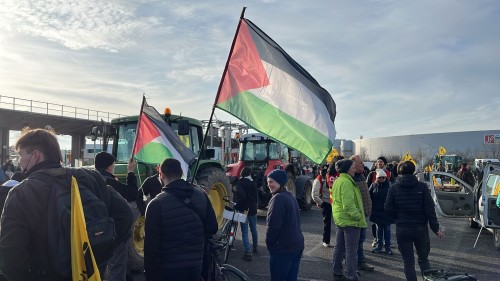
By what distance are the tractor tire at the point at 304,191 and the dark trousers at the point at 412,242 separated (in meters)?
8.65

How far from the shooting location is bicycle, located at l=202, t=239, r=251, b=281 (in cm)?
436

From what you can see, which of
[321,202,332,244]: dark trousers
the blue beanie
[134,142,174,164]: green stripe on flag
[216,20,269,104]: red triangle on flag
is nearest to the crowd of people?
the blue beanie

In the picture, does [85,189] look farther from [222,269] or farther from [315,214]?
[315,214]

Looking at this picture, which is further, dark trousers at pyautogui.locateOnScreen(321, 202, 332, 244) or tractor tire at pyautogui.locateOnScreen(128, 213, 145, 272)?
dark trousers at pyautogui.locateOnScreen(321, 202, 332, 244)

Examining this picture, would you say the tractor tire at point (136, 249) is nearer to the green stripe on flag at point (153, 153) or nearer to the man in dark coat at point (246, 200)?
the green stripe on flag at point (153, 153)

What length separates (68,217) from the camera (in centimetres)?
244

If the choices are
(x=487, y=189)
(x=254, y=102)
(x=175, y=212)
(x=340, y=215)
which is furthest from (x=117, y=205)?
(x=487, y=189)

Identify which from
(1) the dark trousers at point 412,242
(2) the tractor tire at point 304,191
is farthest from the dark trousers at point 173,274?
(2) the tractor tire at point 304,191

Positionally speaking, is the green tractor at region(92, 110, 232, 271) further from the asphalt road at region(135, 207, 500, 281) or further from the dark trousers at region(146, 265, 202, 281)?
the dark trousers at region(146, 265, 202, 281)

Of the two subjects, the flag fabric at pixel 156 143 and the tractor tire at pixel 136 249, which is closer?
the flag fabric at pixel 156 143

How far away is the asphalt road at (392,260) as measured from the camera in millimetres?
6662

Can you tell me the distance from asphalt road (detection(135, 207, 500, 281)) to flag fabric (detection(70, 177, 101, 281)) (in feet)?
13.6

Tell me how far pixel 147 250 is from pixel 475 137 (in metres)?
74.9

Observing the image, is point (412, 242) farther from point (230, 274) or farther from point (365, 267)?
point (230, 274)
